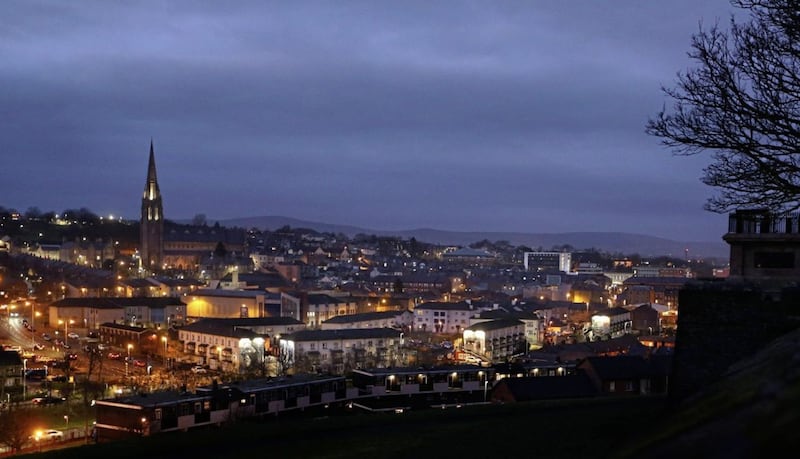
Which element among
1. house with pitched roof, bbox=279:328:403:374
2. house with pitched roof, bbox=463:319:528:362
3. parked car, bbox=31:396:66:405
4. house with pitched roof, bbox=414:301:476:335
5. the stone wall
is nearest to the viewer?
the stone wall

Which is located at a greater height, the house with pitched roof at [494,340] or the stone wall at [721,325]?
the stone wall at [721,325]

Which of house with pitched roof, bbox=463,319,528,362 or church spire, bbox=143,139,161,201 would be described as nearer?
house with pitched roof, bbox=463,319,528,362

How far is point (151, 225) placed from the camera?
71625 millimetres

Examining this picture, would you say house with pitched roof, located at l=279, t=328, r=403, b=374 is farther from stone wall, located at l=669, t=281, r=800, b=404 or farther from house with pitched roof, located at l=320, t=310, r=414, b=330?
stone wall, located at l=669, t=281, r=800, b=404

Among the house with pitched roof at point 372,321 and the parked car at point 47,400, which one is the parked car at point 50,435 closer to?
the parked car at point 47,400

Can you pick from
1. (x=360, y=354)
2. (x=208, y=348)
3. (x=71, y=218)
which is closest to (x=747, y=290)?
(x=360, y=354)

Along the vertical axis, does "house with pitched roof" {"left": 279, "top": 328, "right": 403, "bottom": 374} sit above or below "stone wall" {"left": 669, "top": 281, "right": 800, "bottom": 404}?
below

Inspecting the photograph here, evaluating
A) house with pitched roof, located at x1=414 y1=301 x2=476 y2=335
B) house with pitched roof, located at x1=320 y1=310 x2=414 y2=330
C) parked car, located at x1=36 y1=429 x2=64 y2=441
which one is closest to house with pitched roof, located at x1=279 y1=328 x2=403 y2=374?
house with pitched roof, located at x1=320 y1=310 x2=414 y2=330

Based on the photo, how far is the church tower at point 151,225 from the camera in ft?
236

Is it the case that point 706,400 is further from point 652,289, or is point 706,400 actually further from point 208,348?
point 652,289

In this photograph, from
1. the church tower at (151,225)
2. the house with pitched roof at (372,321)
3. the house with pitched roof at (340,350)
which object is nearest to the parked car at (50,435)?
the house with pitched roof at (340,350)

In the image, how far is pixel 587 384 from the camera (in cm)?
1766

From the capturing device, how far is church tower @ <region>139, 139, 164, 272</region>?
7188 cm

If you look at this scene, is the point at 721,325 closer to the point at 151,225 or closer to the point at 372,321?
the point at 372,321
